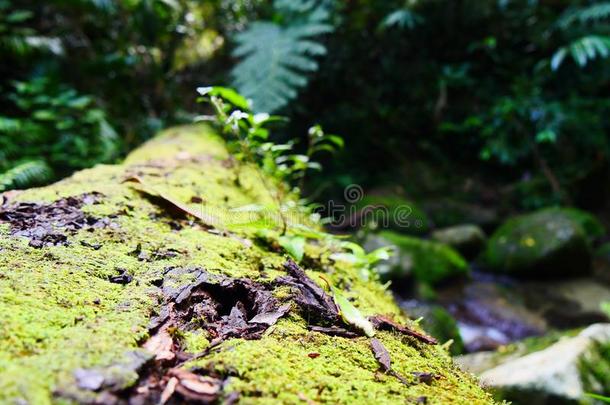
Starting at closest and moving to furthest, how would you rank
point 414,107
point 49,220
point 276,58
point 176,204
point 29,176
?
1. point 49,220
2. point 176,204
3. point 29,176
4. point 276,58
5. point 414,107

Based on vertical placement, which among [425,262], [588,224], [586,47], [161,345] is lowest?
[161,345]

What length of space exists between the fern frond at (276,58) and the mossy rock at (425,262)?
1980 millimetres

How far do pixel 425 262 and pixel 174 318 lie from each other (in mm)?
3912

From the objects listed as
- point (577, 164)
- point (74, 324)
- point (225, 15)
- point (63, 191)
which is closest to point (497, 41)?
point (577, 164)

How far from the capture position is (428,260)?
4477 mm

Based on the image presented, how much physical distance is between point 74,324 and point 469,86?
659cm

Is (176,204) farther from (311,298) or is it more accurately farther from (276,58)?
(276,58)

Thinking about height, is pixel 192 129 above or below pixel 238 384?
above

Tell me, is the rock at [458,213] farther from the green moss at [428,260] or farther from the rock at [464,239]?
the green moss at [428,260]

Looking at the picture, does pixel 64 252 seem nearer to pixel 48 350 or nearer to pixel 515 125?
pixel 48 350

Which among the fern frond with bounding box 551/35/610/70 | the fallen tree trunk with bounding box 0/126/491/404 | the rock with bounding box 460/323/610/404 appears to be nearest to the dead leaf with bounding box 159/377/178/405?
the fallen tree trunk with bounding box 0/126/491/404

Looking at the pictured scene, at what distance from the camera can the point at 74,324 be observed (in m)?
0.83

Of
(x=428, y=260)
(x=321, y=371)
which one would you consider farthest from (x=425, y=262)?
(x=321, y=371)

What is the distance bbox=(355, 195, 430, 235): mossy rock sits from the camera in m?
5.25
